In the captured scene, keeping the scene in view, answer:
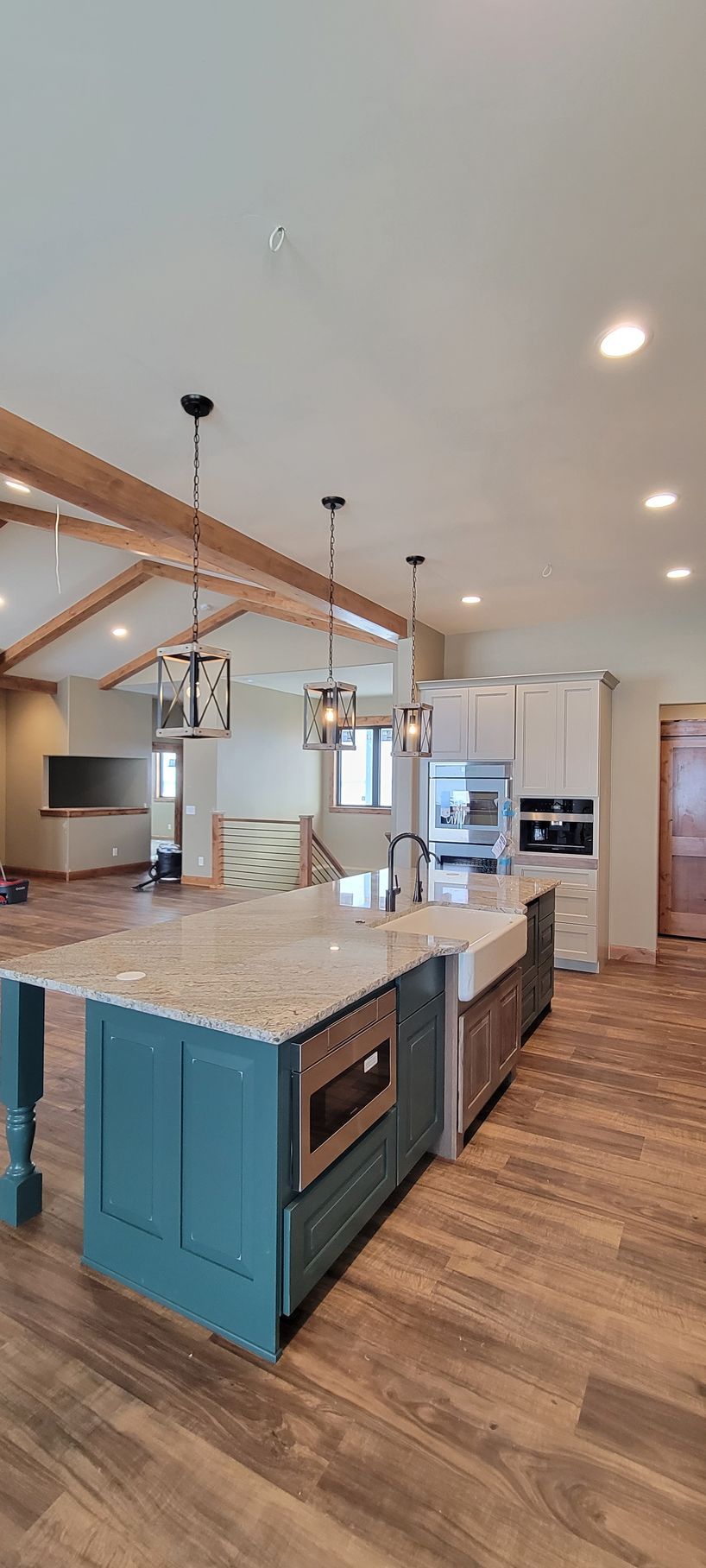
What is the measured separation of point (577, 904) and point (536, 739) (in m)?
1.31

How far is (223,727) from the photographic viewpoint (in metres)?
2.31

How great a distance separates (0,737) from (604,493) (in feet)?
31.7

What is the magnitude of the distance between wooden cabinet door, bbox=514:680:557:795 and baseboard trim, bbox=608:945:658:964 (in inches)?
61.4

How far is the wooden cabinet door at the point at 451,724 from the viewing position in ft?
18.9

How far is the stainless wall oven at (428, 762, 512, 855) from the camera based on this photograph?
5.61 metres

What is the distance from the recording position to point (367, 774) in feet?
36.6

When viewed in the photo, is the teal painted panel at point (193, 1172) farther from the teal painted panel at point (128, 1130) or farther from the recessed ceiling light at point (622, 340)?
the recessed ceiling light at point (622, 340)

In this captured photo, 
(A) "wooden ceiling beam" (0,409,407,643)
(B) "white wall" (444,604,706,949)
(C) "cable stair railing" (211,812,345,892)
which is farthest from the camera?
(C) "cable stair railing" (211,812,345,892)

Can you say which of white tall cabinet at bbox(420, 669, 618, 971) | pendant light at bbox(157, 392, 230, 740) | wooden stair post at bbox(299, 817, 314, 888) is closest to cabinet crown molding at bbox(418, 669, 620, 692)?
white tall cabinet at bbox(420, 669, 618, 971)

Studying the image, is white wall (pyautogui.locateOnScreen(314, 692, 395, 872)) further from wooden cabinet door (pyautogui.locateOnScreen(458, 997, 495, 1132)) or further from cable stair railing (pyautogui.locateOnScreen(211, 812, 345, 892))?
wooden cabinet door (pyautogui.locateOnScreen(458, 997, 495, 1132))

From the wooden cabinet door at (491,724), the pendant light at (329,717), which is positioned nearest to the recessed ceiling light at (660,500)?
the pendant light at (329,717)

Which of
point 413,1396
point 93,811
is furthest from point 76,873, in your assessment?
point 413,1396

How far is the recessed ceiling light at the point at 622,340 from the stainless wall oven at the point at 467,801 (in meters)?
3.60

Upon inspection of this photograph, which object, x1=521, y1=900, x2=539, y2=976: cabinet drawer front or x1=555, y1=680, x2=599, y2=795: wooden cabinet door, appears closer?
x1=521, y1=900, x2=539, y2=976: cabinet drawer front
